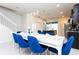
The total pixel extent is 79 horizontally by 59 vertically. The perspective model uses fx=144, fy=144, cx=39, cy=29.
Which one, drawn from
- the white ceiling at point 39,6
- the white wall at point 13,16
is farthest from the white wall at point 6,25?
the white ceiling at point 39,6

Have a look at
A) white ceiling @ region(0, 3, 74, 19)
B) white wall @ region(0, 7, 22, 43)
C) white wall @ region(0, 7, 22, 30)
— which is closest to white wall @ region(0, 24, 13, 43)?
white wall @ region(0, 7, 22, 43)

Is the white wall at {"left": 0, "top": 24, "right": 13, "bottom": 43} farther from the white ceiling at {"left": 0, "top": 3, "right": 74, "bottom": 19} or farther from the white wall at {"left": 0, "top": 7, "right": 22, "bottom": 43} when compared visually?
the white ceiling at {"left": 0, "top": 3, "right": 74, "bottom": 19}

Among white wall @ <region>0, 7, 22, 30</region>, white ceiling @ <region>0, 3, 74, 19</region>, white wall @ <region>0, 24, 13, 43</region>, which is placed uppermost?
white ceiling @ <region>0, 3, 74, 19</region>

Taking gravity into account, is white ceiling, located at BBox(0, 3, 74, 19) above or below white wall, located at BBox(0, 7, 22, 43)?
above

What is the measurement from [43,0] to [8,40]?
4.47 meters

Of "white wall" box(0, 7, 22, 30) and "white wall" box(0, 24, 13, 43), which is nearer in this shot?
"white wall" box(0, 24, 13, 43)

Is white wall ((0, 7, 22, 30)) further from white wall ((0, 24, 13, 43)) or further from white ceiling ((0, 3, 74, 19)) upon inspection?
white wall ((0, 24, 13, 43))

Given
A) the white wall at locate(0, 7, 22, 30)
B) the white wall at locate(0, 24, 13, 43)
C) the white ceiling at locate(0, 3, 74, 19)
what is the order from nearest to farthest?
1. the white ceiling at locate(0, 3, 74, 19)
2. the white wall at locate(0, 24, 13, 43)
3. the white wall at locate(0, 7, 22, 30)

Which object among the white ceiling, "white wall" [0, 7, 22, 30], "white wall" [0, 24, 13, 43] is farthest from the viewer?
"white wall" [0, 7, 22, 30]

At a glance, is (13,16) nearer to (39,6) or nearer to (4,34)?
(4,34)

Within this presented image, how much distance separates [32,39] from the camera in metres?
4.54

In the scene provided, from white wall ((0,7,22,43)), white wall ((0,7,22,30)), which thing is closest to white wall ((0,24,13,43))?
white wall ((0,7,22,43))
